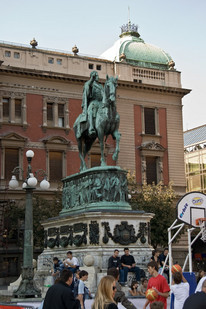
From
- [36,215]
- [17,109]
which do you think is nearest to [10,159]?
[17,109]

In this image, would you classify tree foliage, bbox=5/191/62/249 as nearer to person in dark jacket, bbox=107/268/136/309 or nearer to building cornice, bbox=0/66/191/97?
building cornice, bbox=0/66/191/97

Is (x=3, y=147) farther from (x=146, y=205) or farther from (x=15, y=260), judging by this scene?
(x=146, y=205)

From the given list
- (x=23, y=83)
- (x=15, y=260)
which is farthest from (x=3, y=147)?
(x=15, y=260)

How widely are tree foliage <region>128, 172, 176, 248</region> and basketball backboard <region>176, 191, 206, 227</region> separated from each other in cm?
2241

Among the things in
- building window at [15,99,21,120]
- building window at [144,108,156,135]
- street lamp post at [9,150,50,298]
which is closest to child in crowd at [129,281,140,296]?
street lamp post at [9,150,50,298]

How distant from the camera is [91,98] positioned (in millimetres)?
22797

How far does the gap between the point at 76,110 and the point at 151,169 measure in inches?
332

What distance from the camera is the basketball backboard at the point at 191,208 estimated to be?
1742 centimetres

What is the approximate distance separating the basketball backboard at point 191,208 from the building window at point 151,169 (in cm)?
3152

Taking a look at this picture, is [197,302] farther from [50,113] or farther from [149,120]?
[149,120]

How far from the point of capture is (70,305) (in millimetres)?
8055

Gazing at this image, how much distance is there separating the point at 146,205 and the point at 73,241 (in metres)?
20.2

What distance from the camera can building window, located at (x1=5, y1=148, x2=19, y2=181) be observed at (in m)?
44.3

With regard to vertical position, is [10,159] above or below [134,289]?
above
